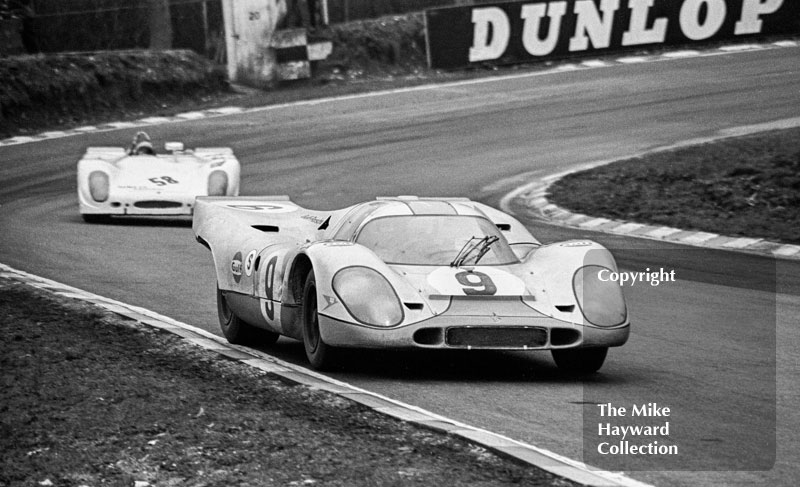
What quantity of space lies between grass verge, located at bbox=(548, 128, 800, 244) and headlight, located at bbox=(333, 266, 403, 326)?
25.1ft

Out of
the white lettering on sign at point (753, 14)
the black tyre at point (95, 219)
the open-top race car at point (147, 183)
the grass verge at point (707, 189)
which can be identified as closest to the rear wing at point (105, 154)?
the open-top race car at point (147, 183)

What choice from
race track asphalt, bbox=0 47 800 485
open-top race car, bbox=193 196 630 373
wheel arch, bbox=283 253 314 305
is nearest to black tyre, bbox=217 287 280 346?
open-top race car, bbox=193 196 630 373

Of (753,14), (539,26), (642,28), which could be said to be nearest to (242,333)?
(539,26)

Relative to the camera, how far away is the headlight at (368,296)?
23.6 ft

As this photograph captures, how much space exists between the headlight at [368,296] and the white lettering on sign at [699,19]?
2555cm

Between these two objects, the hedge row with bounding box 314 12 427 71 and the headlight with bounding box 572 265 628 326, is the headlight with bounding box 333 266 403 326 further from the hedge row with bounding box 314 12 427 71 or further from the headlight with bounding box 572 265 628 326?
the hedge row with bounding box 314 12 427 71

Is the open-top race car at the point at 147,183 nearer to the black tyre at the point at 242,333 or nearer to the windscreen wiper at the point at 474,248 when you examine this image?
the black tyre at the point at 242,333

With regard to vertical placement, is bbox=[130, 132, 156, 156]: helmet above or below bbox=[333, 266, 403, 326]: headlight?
below

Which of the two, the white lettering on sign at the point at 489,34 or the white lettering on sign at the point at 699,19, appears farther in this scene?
the white lettering on sign at the point at 699,19

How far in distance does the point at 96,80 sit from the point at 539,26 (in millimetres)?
9750

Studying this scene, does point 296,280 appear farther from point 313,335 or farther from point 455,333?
point 455,333

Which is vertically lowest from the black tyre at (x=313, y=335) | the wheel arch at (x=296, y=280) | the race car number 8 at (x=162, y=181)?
the race car number 8 at (x=162, y=181)

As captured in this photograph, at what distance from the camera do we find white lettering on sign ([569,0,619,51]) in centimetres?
3073

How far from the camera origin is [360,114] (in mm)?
26172
